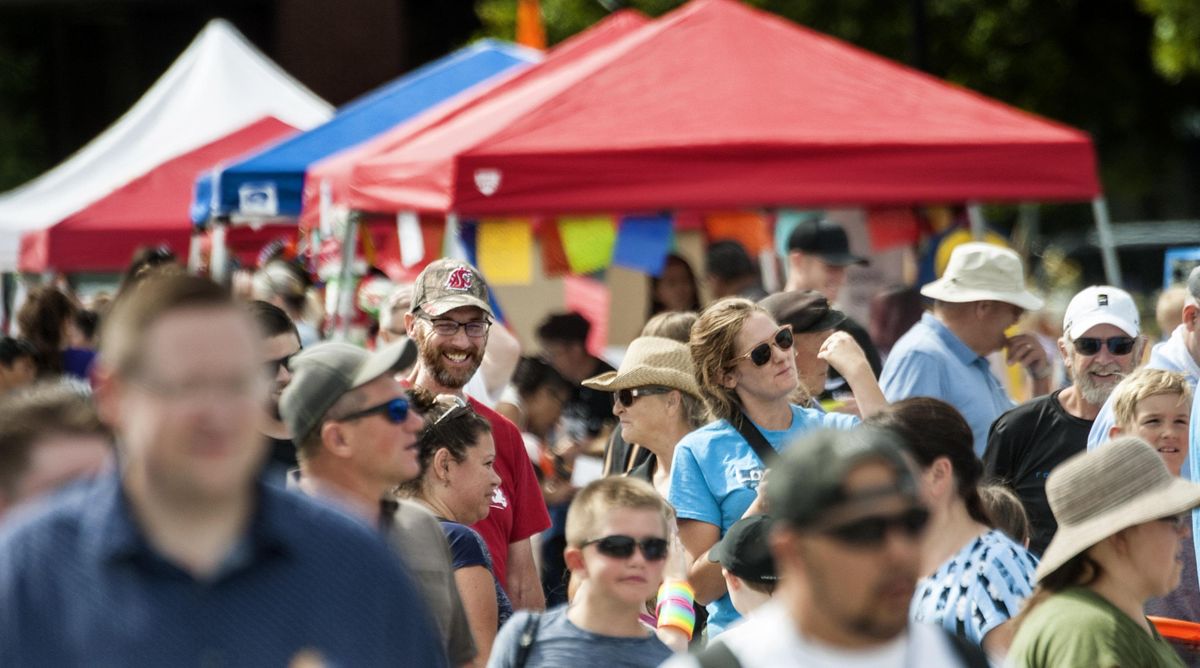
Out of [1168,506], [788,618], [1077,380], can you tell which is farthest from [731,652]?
[1077,380]

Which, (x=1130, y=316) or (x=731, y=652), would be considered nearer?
(x=731, y=652)

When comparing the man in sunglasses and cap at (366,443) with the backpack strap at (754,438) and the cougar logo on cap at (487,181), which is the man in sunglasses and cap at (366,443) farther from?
the cougar logo on cap at (487,181)

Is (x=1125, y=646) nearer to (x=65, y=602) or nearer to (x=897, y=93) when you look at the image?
(x=65, y=602)

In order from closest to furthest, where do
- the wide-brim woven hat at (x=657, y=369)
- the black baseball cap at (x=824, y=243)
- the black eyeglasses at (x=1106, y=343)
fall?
the wide-brim woven hat at (x=657, y=369), the black eyeglasses at (x=1106, y=343), the black baseball cap at (x=824, y=243)

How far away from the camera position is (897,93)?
954 centimetres

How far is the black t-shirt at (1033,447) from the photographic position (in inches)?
230

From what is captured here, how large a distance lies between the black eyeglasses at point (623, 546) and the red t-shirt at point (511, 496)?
133 centimetres

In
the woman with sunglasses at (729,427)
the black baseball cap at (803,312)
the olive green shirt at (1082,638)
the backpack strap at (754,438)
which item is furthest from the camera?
the black baseball cap at (803,312)

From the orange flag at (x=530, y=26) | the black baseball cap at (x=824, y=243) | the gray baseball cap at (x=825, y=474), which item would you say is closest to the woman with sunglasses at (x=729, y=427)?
the gray baseball cap at (x=825, y=474)

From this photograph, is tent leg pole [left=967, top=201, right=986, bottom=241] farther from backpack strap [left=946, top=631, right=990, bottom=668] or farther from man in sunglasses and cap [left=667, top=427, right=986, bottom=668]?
→ man in sunglasses and cap [left=667, top=427, right=986, bottom=668]

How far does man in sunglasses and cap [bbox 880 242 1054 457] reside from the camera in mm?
6402

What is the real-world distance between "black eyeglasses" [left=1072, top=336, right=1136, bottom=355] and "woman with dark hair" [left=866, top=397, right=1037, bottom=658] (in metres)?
2.23

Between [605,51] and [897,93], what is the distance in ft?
5.74

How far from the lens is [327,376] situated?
11.9 feet
